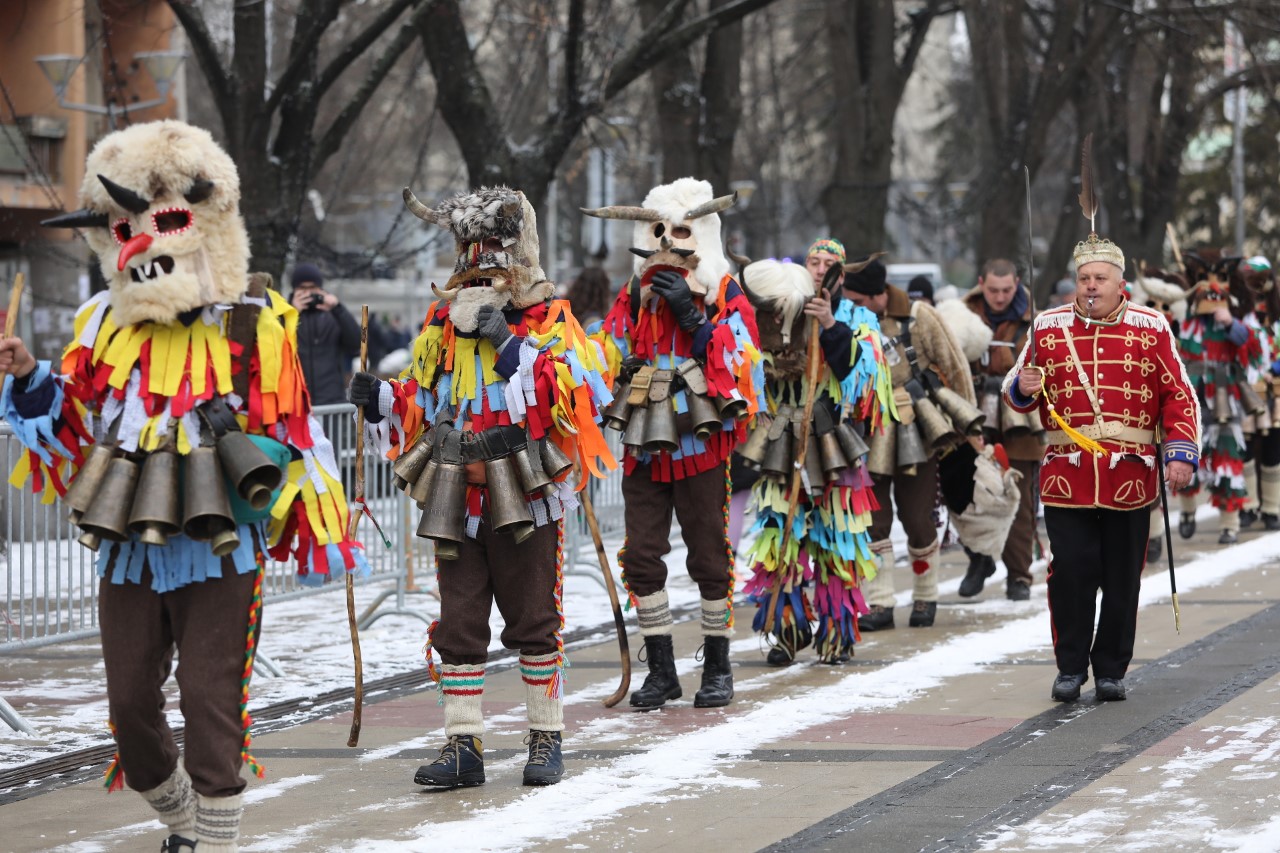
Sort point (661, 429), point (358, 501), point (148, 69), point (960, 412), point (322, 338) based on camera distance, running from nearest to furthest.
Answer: point (358, 501)
point (661, 429)
point (960, 412)
point (322, 338)
point (148, 69)

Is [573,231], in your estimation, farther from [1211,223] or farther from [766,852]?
[766,852]

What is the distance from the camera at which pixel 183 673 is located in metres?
5.22

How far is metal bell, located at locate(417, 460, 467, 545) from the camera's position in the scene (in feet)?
21.8

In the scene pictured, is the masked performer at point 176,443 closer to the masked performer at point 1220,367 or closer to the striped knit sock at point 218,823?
the striped knit sock at point 218,823

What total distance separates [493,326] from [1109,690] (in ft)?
10.4

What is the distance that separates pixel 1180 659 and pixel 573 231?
29.5 meters

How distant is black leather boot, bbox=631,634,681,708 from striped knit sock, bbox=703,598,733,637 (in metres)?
0.18

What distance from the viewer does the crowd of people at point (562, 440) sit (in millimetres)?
5281

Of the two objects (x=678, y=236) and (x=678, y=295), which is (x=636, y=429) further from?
(x=678, y=236)

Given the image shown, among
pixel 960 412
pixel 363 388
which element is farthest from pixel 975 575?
pixel 363 388

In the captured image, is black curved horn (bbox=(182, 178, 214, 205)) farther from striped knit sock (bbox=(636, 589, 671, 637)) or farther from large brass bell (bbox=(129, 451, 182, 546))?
striped knit sock (bbox=(636, 589, 671, 637))

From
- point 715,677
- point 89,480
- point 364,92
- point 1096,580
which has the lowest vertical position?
point 715,677

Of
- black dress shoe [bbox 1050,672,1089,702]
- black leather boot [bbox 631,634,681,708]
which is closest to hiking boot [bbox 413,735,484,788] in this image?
black leather boot [bbox 631,634,681,708]

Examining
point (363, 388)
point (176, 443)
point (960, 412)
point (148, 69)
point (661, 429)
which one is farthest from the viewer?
point (148, 69)
